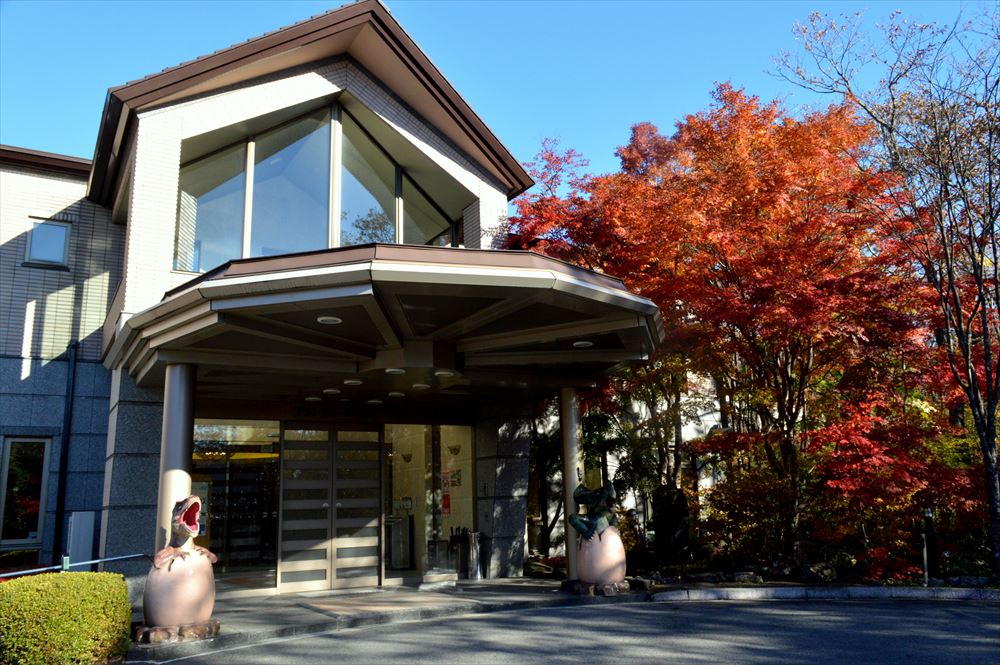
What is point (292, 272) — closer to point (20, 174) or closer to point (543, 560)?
point (20, 174)

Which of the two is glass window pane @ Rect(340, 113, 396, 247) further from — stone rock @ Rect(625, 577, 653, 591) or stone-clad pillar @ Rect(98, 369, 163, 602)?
stone rock @ Rect(625, 577, 653, 591)

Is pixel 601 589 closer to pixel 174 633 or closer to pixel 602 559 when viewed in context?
pixel 602 559

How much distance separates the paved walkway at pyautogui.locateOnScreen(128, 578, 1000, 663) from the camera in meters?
9.06

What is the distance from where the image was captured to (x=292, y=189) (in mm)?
12398

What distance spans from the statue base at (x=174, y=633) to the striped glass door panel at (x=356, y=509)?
4980 millimetres

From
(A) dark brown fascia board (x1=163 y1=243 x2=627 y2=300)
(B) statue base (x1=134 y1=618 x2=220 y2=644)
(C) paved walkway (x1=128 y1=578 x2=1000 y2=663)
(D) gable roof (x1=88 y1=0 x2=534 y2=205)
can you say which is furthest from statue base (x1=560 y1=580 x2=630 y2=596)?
(D) gable roof (x1=88 y1=0 x2=534 y2=205)

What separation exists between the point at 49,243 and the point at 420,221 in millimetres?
6751

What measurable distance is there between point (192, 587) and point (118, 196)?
768cm

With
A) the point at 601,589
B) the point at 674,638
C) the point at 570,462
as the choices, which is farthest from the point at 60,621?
the point at 570,462

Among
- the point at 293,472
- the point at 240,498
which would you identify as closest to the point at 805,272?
the point at 293,472

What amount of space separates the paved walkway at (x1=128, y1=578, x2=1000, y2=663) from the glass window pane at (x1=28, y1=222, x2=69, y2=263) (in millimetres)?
6947

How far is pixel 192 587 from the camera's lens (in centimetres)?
841

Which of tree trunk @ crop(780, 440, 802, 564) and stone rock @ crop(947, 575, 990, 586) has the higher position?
tree trunk @ crop(780, 440, 802, 564)

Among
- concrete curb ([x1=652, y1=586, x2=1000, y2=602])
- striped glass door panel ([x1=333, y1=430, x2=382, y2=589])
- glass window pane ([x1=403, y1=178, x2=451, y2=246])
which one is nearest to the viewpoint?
concrete curb ([x1=652, y1=586, x2=1000, y2=602])
